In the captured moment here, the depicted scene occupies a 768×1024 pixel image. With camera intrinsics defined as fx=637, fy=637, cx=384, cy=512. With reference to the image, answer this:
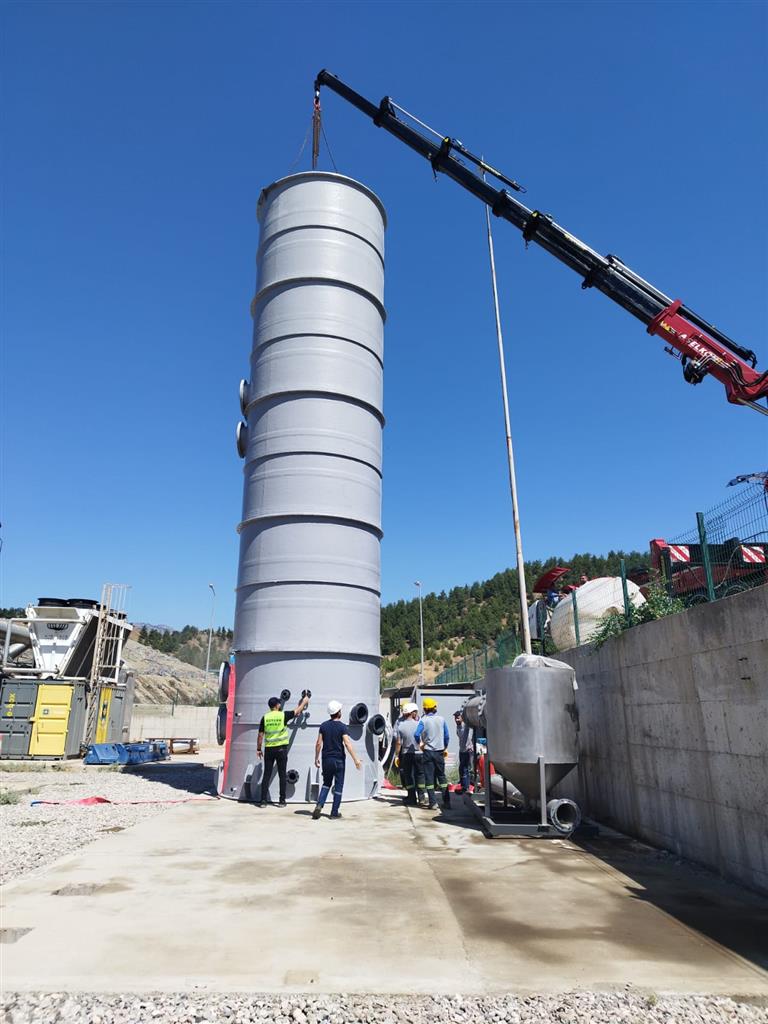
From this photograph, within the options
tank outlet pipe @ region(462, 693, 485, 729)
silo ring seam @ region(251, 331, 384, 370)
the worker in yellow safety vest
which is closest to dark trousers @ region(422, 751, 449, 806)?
tank outlet pipe @ region(462, 693, 485, 729)

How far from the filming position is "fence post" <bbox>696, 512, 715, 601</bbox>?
22.9 feet

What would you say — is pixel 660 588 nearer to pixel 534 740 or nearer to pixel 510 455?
pixel 534 740

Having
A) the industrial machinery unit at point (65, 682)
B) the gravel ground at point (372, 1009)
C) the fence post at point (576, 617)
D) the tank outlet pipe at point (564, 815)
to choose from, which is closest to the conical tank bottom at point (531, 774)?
the tank outlet pipe at point (564, 815)

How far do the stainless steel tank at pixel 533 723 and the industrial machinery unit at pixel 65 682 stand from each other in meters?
16.6

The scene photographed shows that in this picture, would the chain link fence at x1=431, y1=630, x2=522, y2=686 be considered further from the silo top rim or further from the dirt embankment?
the dirt embankment

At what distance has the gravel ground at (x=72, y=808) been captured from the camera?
789 cm

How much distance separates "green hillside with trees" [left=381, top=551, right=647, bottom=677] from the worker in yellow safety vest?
213 feet

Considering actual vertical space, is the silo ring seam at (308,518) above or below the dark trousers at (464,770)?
above

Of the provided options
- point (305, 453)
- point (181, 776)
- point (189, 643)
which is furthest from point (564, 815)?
point (189, 643)

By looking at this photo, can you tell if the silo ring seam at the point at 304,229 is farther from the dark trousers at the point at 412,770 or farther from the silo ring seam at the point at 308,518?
the dark trousers at the point at 412,770

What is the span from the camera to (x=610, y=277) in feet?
50.0

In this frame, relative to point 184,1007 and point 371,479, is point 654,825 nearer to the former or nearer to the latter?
point 184,1007

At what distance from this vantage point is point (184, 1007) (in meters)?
3.63

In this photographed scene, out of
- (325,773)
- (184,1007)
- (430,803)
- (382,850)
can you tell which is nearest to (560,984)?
(184,1007)
